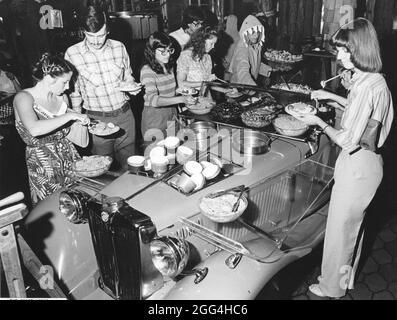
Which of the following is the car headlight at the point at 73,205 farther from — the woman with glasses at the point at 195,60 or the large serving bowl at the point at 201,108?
the woman with glasses at the point at 195,60

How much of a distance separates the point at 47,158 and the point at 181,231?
183 cm

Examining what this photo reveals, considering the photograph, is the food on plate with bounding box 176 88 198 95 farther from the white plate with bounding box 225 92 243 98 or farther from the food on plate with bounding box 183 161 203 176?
the food on plate with bounding box 183 161 203 176

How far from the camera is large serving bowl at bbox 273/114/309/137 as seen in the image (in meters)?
3.87

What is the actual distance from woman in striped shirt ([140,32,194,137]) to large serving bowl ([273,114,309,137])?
1.20 metres

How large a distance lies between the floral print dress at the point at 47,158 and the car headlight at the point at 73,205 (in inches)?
29.2

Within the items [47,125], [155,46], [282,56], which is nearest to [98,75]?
[155,46]

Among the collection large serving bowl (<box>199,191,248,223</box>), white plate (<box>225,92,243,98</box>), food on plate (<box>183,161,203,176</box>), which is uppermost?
white plate (<box>225,92,243,98</box>)

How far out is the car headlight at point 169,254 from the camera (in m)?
2.54

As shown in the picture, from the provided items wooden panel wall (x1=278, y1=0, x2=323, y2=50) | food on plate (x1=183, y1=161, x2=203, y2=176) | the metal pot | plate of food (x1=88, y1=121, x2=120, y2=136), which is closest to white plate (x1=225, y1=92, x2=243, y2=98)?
the metal pot

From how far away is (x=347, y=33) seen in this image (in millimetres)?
2984

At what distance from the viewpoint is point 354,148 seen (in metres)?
3.06

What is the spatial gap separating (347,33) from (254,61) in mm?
3690

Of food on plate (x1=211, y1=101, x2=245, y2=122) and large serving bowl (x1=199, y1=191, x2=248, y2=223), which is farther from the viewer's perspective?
food on plate (x1=211, y1=101, x2=245, y2=122)

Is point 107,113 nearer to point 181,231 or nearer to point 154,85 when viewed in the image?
point 154,85
